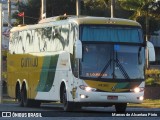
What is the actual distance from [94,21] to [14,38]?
385 inches

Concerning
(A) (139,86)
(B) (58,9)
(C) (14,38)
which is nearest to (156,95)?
(C) (14,38)

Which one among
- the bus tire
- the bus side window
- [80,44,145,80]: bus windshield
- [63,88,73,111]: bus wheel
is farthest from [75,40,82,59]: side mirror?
the bus tire

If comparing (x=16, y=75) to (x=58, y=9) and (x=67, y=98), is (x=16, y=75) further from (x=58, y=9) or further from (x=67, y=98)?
(x=58, y=9)

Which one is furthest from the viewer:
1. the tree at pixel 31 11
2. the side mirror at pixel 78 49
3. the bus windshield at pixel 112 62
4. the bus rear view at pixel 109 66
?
the tree at pixel 31 11

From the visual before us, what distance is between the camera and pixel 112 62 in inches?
987

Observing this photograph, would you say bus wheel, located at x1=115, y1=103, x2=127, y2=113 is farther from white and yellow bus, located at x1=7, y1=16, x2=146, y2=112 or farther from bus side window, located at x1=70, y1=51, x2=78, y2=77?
bus side window, located at x1=70, y1=51, x2=78, y2=77

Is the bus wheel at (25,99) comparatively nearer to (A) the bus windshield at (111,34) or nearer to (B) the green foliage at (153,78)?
(A) the bus windshield at (111,34)

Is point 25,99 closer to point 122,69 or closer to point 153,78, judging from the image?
point 122,69

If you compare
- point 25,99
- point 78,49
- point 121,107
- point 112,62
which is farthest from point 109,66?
point 25,99

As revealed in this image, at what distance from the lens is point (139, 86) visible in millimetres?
25359

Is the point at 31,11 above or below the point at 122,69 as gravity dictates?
below

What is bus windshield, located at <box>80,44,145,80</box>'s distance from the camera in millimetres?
24938

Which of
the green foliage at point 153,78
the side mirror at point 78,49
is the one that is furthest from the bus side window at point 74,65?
the green foliage at point 153,78

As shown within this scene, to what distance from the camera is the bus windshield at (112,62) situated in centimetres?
2494
